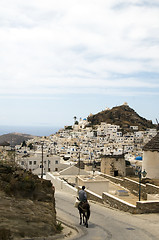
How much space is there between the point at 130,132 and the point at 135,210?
145981mm

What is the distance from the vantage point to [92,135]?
5817 inches

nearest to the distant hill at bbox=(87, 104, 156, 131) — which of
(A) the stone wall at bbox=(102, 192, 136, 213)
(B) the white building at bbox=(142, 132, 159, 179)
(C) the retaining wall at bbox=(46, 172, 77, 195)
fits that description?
(B) the white building at bbox=(142, 132, 159, 179)

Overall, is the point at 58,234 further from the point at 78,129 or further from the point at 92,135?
the point at 78,129

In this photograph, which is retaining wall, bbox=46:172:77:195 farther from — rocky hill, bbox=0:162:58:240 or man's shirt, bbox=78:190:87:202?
rocky hill, bbox=0:162:58:240

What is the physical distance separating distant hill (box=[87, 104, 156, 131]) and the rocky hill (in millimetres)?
158176

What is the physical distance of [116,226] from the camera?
37.7 ft

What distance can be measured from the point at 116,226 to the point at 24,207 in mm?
4219

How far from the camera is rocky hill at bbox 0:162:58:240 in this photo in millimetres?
7731

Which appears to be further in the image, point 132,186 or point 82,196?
point 132,186

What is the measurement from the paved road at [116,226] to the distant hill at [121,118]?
15356 centimetres

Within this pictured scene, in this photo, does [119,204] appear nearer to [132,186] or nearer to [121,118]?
[132,186]

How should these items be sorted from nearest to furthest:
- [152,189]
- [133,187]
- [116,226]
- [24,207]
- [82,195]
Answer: [24,207], [82,195], [116,226], [152,189], [133,187]

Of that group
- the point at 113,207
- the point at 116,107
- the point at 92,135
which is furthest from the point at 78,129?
the point at 113,207

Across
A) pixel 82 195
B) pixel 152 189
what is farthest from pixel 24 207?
pixel 152 189
